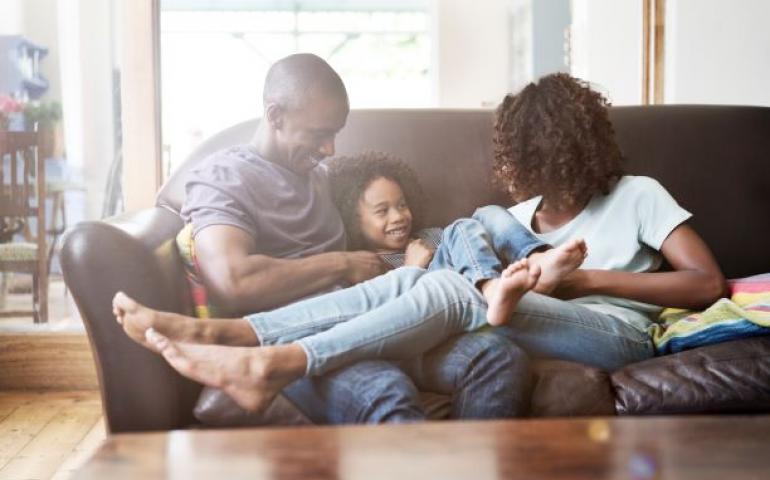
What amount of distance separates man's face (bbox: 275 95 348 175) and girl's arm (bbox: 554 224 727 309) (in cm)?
47

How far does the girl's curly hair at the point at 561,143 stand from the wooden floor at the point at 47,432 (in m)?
0.97

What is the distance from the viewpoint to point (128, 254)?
4.26 ft

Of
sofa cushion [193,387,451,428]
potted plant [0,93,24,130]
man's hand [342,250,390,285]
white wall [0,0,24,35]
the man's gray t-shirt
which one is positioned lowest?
sofa cushion [193,387,451,428]

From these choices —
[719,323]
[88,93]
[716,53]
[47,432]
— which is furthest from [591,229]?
[88,93]

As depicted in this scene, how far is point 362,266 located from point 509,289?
1.00 ft

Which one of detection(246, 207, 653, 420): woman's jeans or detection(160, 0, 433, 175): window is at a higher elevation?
Answer: detection(160, 0, 433, 175): window

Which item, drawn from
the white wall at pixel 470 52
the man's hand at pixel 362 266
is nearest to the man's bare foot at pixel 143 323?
the man's hand at pixel 362 266

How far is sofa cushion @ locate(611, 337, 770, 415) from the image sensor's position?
132 centimetres

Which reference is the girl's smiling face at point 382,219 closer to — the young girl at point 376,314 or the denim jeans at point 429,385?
the young girl at point 376,314

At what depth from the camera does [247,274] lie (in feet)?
4.61

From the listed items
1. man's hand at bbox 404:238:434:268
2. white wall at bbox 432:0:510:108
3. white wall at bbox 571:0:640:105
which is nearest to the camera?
man's hand at bbox 404:238:434:268

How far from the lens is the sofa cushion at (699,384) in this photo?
1.32 m

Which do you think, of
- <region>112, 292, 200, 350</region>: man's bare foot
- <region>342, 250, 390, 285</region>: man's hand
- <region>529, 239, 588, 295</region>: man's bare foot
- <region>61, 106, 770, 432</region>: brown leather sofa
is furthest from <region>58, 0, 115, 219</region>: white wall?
<region>529, 239, 588, 295</region>: man's bare foot

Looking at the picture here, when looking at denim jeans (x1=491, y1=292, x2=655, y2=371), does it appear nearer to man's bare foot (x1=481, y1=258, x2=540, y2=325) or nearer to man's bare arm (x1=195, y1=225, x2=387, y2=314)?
man's bare foot (x1=481, y1=258, x2=540, y2=325)
